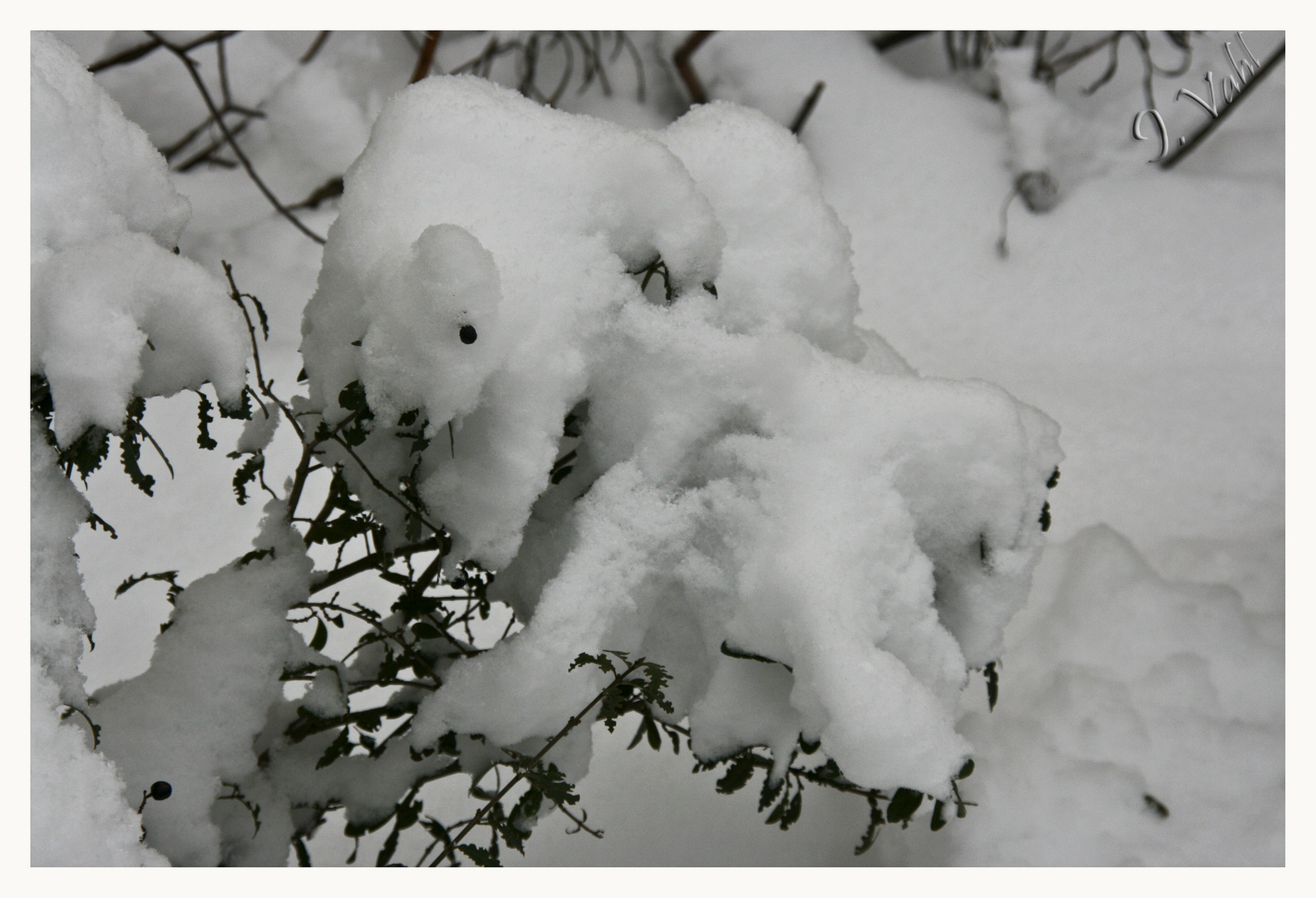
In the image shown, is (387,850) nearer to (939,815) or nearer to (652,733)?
(652,733)

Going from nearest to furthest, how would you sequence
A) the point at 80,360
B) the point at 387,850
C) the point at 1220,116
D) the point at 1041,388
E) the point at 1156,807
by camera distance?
1. the point at 80,360
2. the point at 387,850
3. the point at 1156,807
4. the point at 1041,388
5. the point at 1220,116

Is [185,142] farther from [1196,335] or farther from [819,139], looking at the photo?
[1196,335]

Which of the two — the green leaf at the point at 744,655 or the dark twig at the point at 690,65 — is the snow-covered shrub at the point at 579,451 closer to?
the green leaf at the point at 744,655

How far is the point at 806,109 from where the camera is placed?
2473 millimetres

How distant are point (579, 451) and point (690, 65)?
1.85 metres

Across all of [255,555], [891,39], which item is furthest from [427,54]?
[255,555]

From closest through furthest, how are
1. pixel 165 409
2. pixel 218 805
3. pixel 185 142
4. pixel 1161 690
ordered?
pixel 218 805 → pixel 1161 690 → pixel 165 409 → pixel 185 142

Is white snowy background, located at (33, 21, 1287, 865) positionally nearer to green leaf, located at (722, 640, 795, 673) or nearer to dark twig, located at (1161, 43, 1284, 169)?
dark twig, located at (1161, 43, 1284, 169)

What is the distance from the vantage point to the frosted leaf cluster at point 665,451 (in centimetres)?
84

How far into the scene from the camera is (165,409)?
2.09 m

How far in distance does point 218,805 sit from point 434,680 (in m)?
0.28

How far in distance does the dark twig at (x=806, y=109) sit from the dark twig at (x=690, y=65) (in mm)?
237

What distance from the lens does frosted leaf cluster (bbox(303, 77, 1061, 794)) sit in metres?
0.84

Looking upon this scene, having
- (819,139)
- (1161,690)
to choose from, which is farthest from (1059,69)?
(1161,690)
